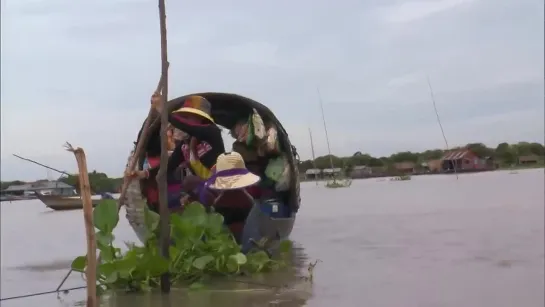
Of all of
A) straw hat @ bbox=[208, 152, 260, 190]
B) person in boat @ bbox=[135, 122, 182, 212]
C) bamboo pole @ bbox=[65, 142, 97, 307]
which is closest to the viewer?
bamboo pole @ bbox=[65, 142, 97, 307]

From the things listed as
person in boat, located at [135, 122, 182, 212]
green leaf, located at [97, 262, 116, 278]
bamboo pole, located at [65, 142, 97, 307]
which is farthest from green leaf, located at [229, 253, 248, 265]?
bamboo pole, located at [65, 142, 97, 307]

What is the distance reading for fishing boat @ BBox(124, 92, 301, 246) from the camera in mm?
4922

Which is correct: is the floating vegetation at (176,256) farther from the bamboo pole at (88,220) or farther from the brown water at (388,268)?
the bamboo pole at (88,220)

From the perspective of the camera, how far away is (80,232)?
33.0 feet

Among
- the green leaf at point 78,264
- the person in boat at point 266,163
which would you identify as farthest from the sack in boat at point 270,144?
the green leaf at point 78,264

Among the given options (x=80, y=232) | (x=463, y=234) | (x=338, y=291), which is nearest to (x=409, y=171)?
(x=80, y=232)

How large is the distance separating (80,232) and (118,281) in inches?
255

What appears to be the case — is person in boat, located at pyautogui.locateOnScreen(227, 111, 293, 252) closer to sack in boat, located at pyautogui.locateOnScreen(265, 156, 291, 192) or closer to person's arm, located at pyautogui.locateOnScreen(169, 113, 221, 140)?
sack in boat, located at pyautogui.locateOnScreen(265, 156, 291, 192)

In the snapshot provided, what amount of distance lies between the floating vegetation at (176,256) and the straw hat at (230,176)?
291mm

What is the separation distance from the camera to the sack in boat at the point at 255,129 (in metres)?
5.26

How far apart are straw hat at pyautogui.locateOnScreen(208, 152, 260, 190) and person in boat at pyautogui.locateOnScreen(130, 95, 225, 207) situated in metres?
0.29

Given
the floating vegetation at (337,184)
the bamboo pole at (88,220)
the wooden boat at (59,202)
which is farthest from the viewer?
the floating vegetation at (337,184)

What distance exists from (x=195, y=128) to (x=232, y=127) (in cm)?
129

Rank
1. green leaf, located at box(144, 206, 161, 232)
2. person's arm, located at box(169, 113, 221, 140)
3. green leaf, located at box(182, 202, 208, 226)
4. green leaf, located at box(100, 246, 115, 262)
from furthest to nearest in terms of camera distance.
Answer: person's arm, located at box(169, 113, 221, 140) < green leaf, located at box(182, 202, 208, 226) < green leaf, located at box(144, 206, 161, 232) < green leaf, located at box(100, 246, 115, 262)
